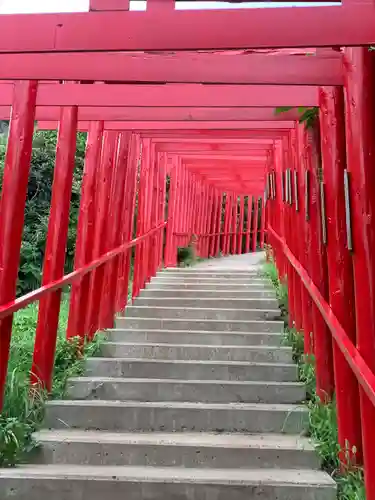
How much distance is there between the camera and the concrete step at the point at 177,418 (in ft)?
13.7

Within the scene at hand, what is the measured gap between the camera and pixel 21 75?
3.38 metres

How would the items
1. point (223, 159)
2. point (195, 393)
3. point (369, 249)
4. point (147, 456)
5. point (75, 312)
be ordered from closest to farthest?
point (369, 249) < point (147, 456) < point (195, 393) < point (75, 312) < point (223, 159)

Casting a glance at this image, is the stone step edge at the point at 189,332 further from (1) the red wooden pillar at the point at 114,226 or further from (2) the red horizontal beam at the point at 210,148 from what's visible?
(2) the red horizontal beam at the point at 210,148

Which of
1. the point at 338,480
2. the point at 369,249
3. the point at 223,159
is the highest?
the point at 223,159

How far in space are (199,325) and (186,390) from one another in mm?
1439

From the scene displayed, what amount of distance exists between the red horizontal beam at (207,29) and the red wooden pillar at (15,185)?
3.75 ft

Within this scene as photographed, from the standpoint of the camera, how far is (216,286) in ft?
25.1

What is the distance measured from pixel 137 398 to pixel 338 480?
185 cm

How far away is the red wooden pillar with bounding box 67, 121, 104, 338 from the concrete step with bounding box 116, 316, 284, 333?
2.50ft

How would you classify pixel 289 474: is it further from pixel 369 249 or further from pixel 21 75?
pixel 21 75

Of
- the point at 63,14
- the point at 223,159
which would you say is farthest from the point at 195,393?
the point at 223,159

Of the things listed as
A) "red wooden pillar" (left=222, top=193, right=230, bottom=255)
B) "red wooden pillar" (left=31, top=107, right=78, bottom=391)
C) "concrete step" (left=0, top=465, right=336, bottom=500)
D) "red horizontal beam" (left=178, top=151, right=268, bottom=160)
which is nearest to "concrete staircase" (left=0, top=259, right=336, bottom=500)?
"concrete step" (left=0, top=465, right=336, bottom=500)

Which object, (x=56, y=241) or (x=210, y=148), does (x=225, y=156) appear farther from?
(x=56, y=241)

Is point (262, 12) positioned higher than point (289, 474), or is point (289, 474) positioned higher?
point (262, 12)
